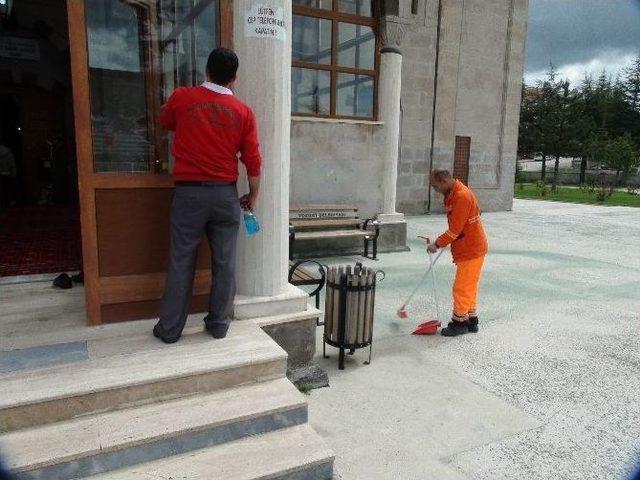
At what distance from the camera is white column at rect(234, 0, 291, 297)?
346cm

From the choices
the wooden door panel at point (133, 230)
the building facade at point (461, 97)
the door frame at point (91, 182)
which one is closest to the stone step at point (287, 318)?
the door frame at point (91, 182)

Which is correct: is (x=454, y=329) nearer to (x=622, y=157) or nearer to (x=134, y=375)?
(x=134, y=375)

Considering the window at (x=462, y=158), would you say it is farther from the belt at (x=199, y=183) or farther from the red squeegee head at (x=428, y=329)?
the belt at (x=199, y=183)

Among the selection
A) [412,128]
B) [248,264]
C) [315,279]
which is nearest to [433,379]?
[315,279]

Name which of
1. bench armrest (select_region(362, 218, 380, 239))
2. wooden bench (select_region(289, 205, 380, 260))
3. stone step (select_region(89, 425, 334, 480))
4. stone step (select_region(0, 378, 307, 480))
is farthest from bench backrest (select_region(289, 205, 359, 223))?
stone step (select_region(89, 425, 334, 480))

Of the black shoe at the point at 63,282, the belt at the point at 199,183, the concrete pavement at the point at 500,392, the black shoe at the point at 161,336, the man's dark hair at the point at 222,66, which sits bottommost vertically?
the concrete pavement at the point at 500,392

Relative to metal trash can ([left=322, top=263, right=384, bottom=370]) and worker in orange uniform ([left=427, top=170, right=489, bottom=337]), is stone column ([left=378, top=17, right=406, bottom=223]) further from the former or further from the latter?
metal trash can ([left=322, top=263, right=384, bottom=370])

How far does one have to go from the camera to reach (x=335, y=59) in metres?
8.33

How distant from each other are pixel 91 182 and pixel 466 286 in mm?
3462

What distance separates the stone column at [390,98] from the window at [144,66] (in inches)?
216

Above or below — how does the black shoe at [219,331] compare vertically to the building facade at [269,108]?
below

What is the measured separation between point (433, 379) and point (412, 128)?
10866 mm

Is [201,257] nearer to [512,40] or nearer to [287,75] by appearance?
[287,75]

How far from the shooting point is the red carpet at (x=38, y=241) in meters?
5.17
